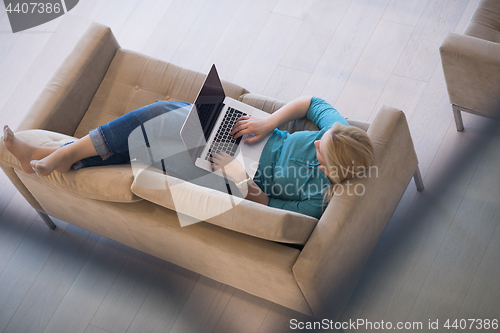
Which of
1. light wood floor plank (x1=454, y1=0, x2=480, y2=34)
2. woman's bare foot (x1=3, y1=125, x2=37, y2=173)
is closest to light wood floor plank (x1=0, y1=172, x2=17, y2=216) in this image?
woman's bare foot (x1=3, y1=125, x2=37, y2=173)

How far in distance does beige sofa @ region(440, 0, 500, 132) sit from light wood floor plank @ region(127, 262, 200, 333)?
1.49 meters

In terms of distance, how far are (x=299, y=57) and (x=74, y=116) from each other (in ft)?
4.35

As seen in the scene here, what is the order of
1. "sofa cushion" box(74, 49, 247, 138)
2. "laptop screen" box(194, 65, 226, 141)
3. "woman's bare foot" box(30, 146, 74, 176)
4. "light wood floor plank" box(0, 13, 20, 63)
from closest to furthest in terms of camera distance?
"woman's bare foot" box(30, 146, 74, 176) → "laptop screen" box(194, 65, 226, 141) → "sofa cushion" box(74, 49, 247, 138) → "light wood floor plank" box(0, 13, 20, 63)

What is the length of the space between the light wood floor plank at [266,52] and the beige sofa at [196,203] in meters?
0.51

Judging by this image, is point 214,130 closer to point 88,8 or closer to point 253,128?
point 253,128

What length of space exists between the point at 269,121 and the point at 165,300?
964 mm

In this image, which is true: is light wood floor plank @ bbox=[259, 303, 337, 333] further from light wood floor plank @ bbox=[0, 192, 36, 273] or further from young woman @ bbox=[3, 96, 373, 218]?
light wood floor plank @ bbox=[0, 192, 36, 273]

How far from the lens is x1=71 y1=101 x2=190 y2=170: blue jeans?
5.59 ft

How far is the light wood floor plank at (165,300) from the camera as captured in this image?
1.88m

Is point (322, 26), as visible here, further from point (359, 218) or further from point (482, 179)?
point (359, 218)

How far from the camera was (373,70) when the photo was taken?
2.38 meters

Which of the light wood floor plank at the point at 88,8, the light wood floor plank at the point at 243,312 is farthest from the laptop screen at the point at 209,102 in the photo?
the light wood floor plank at the point at 88,8

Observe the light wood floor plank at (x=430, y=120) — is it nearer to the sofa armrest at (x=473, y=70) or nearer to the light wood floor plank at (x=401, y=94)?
the light wood floor plank at (x=401, y=94)

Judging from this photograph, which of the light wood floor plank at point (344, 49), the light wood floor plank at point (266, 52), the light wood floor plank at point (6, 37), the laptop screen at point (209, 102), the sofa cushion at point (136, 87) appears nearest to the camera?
the laptop screen at point (209, 102)
